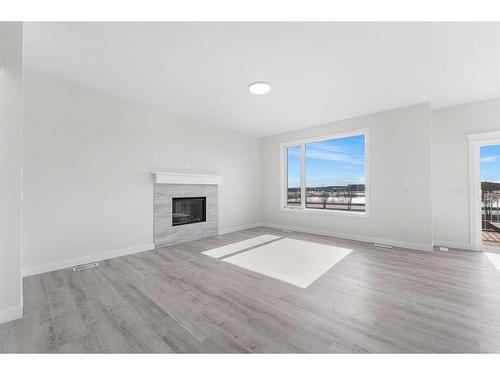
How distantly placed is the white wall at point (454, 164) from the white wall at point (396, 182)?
666mm

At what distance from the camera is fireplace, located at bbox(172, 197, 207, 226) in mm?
4293

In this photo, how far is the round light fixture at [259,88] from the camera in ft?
9.98

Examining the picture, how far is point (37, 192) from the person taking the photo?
275 cm

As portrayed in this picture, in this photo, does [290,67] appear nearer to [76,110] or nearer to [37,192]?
[76,110]

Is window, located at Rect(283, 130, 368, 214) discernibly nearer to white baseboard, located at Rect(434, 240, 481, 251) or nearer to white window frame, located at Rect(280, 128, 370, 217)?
white window frame, located at Rect(280, 128, 370, 217)

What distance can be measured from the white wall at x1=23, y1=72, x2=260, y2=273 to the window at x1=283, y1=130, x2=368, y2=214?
278 cm

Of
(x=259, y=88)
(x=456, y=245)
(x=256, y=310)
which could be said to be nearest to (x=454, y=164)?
(x=456, y=245)

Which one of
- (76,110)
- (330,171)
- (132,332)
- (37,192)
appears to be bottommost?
(132,332)

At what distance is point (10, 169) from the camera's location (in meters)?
1.77

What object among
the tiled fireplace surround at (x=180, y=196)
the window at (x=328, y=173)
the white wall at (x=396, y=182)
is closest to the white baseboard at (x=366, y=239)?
the white wall at (x=396, y=182)

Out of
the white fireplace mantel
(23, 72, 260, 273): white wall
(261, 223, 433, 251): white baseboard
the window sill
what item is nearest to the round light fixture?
(23, 72, 260, 273): white wall

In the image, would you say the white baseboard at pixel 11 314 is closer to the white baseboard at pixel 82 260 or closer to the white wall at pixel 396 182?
the white baseboard at pixel 82 260
